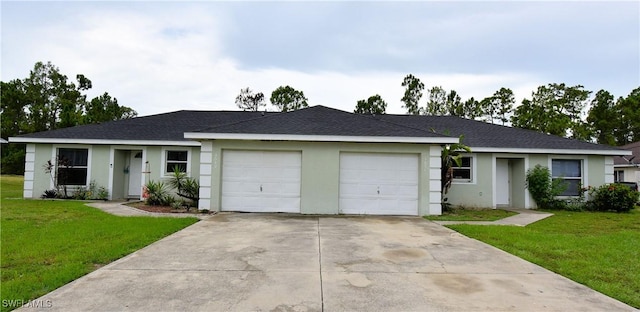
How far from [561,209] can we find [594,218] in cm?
228

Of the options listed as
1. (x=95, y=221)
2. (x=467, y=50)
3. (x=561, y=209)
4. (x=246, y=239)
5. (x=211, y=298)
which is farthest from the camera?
(x=467, y=50)

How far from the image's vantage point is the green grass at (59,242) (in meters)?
4.20

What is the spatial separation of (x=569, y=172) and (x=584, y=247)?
880 cm

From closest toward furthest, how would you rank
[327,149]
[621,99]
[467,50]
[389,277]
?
1. [389,277]
2. [327,149]
3. [467,50]
4. [621,99]

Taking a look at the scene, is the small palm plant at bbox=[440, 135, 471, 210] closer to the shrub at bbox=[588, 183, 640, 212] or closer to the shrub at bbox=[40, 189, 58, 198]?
the shrub at bbox=[588, 183, 640, 212]

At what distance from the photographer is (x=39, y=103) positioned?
116 ft

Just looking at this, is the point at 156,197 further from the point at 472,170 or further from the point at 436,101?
the point at 436,101

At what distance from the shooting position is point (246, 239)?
270 inches

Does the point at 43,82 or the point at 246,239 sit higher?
the point at 43,82

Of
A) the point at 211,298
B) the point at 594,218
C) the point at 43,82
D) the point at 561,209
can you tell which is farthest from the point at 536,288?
the point at 43,82

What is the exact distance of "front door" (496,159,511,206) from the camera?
14.0 m

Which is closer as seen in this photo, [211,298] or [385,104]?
[211,298]

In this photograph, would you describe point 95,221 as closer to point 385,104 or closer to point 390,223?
point 390,223

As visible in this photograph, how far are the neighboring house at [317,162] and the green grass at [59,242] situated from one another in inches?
105
